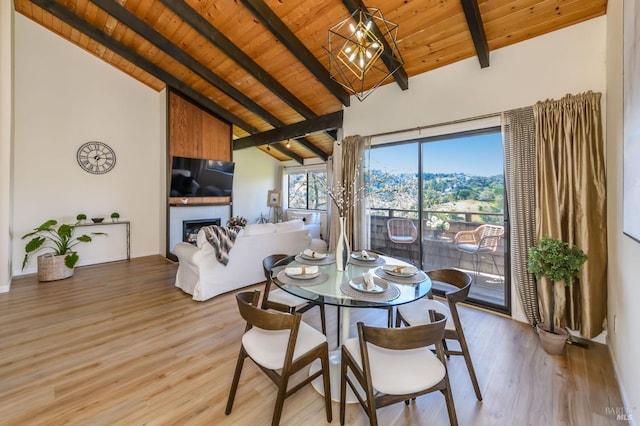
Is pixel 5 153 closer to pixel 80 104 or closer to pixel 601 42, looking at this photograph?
pixel 80 104

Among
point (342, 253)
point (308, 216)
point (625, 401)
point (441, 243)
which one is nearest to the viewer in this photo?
point (625, 401)

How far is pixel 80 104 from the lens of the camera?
15.7ft

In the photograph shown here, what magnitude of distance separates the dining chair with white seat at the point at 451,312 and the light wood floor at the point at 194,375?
264 mm

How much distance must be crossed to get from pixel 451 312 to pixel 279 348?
1.17m

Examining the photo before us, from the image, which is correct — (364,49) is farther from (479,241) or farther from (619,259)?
(479,241)

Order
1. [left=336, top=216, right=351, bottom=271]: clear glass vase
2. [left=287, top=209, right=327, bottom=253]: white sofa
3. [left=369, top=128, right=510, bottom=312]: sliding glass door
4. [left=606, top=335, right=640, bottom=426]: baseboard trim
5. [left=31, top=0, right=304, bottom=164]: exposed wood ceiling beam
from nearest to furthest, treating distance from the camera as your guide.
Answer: [left=606, top=335, right=640, bottom=426]: baseboard trim
[left=336, top=216, right=351, bottom=271]: clear glass vase
[left=369, top=128, right=510, bottom=312]: sliding glass door
[left=31, top=0, right=304, bottom=164]: exposed wood ceiling beam
[left=287, top=209, right=327, bottom=253]: white sofa

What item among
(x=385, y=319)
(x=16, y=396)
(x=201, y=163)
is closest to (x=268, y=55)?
(x=201, y=163)

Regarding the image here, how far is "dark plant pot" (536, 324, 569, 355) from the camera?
2.19 m

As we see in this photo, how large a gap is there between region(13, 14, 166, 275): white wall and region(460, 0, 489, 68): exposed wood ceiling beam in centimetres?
572

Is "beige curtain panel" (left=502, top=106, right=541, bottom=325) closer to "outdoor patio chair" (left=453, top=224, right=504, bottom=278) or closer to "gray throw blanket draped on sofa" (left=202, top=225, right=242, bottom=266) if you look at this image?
"outdoor patio chair" (left=453, top=224, right=504, bottom=278)

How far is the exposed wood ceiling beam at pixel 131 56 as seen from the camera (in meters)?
3.79

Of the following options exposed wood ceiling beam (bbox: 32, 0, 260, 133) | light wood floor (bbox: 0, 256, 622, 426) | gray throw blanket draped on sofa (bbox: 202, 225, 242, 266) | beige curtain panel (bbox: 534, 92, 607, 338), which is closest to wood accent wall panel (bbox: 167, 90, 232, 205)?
exposed wood ceiling beam (bbox: 32, 0, 260, 133)

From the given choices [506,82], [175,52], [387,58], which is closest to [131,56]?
[175,52]

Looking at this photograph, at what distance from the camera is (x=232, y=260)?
3541 millimetres
